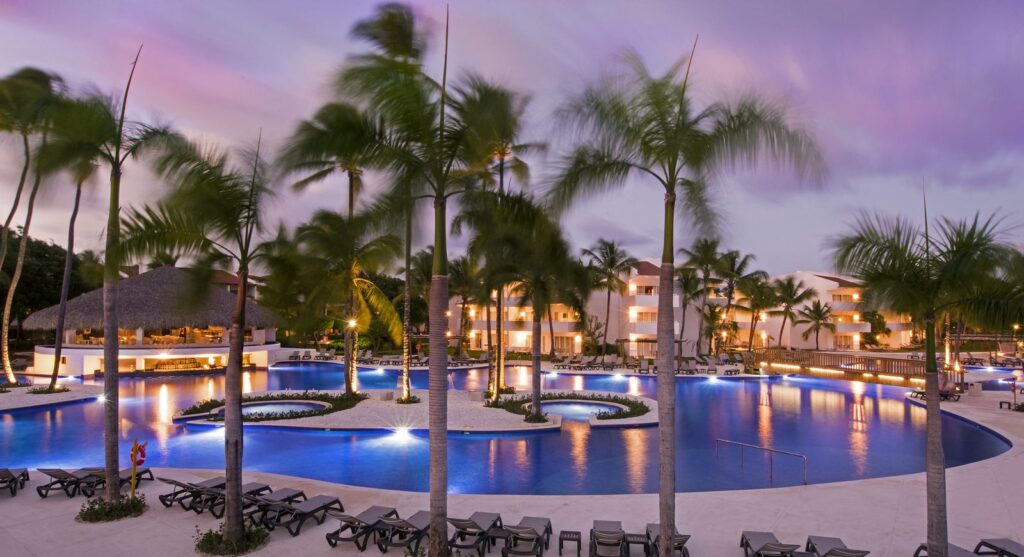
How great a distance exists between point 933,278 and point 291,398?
24.3m

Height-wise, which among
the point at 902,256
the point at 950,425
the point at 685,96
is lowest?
the point at 950,425

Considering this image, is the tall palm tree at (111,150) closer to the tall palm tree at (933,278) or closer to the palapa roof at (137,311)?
the tall palm tree at (933,278)

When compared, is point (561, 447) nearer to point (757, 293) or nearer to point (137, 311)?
point (137, 311)

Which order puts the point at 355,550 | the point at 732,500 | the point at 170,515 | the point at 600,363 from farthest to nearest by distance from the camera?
the point at 600,363 < the point at 732,500 < the point at 170,515 < the point at 355,550

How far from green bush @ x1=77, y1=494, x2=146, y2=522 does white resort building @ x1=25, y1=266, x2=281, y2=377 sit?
27265 mm

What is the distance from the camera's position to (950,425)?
2184 cm

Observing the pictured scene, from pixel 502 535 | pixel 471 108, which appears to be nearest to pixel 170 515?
pixel 502 535

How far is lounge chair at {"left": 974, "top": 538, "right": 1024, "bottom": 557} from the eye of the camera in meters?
8.43

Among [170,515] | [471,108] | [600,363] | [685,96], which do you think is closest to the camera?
[685,96]

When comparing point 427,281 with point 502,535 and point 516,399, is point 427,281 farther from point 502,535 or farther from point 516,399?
point 502,535

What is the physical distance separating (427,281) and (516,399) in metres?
22.6

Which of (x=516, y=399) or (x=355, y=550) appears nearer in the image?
(x=355, y=550)

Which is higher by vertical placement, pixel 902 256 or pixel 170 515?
pixel 902 256

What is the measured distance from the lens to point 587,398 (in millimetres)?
→ 26328
